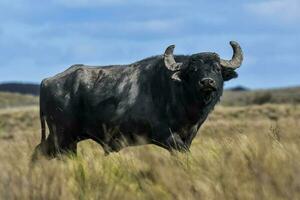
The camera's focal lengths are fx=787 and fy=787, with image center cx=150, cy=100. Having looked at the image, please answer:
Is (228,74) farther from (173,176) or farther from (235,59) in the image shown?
(173,176)

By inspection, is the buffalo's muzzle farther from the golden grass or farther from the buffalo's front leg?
the golden grass

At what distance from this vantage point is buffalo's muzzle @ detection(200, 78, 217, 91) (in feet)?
34.8

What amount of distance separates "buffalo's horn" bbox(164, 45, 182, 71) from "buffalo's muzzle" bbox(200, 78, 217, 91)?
0.71m

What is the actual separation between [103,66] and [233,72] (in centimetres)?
219

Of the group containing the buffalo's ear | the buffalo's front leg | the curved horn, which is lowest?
the buffalo's front leg

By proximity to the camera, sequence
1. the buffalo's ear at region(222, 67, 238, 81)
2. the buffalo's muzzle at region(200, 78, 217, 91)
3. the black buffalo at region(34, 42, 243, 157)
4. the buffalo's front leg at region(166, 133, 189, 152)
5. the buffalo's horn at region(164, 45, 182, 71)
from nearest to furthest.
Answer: the buffalo's muzzle at region(200, 78, 217, 91) < the buffalo's front leg at region(166, 133, 189, 152) < the black buffalo at region(34, 42, 243, 157) < the buffalo's horn at region(164, 45, 182, 71) < the buffalo's ear at region(222, 67, 238, 81)

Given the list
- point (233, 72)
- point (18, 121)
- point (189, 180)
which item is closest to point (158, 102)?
point (233, 72)

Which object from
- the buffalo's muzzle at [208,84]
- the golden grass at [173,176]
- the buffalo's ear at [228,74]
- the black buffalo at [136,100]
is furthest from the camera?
the buffalo's ear at [228,74]

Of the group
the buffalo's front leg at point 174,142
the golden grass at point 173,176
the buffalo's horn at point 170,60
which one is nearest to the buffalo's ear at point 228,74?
the buffalo's horn at point 170,60

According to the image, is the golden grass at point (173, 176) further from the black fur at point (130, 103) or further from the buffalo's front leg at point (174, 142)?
the black fur at point (130, 103)

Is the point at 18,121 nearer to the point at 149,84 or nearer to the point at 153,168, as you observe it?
the point at 149,84

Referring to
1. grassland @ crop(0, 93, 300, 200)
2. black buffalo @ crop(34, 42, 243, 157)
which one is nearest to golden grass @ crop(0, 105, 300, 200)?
grassland @ crop(0, 93, 300, 200)

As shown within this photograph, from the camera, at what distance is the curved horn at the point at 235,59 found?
1150cm

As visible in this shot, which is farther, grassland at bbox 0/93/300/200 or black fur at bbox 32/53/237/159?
black fur at bbox 32/53/237/159
